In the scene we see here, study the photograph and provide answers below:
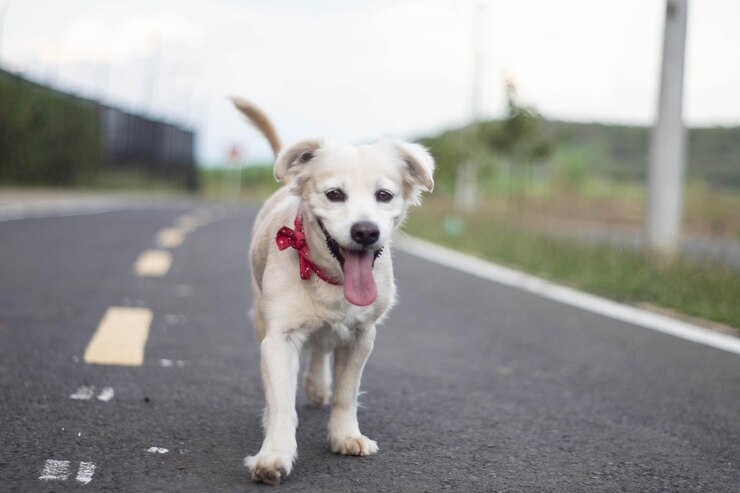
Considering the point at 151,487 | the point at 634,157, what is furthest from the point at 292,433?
the point at 634,157

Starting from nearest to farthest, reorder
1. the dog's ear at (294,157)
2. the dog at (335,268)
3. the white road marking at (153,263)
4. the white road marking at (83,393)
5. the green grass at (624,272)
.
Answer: the dog at (335,268) < the dog's ear at (294,157) < the white road marking at (83,393) < the green grass at (624,272) < the white road marking at (153,263)

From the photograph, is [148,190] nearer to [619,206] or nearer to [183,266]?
[619,206]

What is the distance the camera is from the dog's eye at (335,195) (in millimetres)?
3754

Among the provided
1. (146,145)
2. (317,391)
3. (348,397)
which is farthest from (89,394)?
(146,145)

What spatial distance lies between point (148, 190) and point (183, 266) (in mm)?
43921

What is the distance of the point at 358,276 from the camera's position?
12.2ft

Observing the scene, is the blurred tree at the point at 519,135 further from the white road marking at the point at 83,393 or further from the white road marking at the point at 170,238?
the white road marking at the point at 83,393

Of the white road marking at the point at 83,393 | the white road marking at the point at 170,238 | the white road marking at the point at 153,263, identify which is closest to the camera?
the white road marking at the point at 83,393

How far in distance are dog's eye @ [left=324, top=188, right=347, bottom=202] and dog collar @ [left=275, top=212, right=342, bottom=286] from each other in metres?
0.23

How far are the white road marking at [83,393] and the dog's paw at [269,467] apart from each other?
1325 mm

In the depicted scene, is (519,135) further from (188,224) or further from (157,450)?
(157,450)

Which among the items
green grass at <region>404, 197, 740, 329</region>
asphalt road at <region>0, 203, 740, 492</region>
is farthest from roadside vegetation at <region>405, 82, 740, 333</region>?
asphalt road at <region>0, 203, 740, 492</region>

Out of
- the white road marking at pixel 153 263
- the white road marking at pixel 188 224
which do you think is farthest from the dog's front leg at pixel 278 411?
the white road marking at pixel 188 224

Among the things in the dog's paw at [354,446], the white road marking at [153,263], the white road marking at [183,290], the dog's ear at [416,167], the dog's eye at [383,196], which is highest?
the dog's ear at [416,167]
